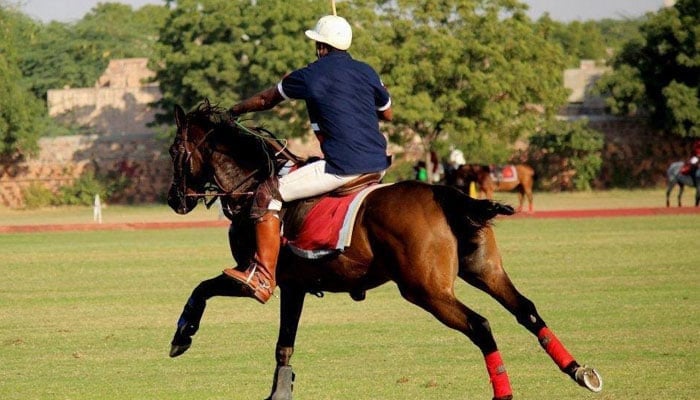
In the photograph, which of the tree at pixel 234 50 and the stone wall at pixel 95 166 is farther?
the stone wall at pixel 95 166

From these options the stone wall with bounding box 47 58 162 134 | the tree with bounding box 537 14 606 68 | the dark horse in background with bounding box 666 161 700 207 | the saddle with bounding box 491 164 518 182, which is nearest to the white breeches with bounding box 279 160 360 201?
the dark horse in background with bounding box 666 161 700 207

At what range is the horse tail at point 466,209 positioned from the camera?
901 cm

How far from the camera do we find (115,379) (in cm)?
1127

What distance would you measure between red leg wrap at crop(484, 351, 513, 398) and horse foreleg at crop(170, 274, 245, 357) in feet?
5.88

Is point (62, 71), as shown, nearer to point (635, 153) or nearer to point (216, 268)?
point (635, 153)

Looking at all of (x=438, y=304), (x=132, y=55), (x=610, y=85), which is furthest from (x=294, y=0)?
(x=438, y=304)

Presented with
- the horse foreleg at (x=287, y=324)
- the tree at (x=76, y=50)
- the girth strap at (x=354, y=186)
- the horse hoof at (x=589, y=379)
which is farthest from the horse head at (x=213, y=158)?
the tree at (x=76, y=50)

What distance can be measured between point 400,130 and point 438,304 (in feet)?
148

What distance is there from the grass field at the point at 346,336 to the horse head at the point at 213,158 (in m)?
1.48

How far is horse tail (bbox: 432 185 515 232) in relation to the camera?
9.01 m

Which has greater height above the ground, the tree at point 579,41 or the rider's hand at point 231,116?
the rider's hand at point 231,116

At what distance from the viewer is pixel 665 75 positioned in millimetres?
58688

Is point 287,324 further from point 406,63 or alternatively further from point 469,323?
point 406,63

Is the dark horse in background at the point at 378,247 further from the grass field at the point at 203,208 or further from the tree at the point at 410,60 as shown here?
the tree at the point at 410,60
